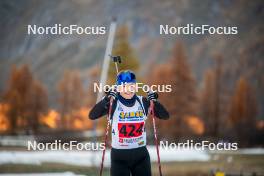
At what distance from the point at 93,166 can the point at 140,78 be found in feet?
6.48

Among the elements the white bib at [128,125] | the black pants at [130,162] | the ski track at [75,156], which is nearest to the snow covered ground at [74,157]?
the ski track at [75,156]

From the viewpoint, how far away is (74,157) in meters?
9.17

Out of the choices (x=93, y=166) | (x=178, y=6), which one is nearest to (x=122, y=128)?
(x=93, y=166)

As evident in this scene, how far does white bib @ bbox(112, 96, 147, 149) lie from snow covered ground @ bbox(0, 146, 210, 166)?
3840 millimetres

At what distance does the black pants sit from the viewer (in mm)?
5172

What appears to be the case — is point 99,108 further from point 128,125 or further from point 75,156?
point 75,156

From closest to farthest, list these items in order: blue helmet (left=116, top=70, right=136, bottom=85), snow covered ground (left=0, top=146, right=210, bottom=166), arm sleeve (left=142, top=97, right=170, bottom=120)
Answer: blue helmet (left=116, top=70, right=136, bottom=85) < arm sleeve (left=142, top=97, right=170, bottom=120) < snow covered ground (left=0, top=146, right=210, bottom=166)

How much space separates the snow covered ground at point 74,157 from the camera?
9125 mm

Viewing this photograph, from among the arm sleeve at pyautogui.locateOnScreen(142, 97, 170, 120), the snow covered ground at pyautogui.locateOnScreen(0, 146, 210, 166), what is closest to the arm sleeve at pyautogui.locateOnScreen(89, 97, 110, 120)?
the arm sleeve at pyautogui.locateOnScreen(142, 97, 170, 120)

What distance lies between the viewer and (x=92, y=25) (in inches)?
373

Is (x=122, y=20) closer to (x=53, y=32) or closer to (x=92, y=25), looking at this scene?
(x=92, y=25)

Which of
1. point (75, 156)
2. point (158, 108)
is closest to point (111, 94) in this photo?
point (158, 108)

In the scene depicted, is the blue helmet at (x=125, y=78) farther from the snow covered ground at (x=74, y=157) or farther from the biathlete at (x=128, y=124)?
the snow covered ground at (x=74, y=157)

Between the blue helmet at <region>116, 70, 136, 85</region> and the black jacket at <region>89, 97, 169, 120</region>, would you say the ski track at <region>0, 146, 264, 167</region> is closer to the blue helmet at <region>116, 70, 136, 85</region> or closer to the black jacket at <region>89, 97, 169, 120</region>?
the black jacket at <region>89, 97, 169, 120</region>
